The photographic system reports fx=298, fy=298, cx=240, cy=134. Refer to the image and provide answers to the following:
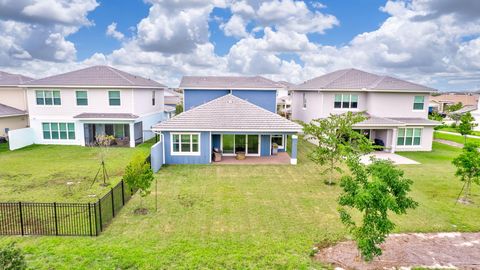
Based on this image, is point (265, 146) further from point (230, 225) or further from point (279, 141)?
point (230, 225)

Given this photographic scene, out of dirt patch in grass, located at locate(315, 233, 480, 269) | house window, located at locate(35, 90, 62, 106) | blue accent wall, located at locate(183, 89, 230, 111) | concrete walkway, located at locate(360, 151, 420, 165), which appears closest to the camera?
dirt patch in grass, located at locate(315, 233, 480, 269)

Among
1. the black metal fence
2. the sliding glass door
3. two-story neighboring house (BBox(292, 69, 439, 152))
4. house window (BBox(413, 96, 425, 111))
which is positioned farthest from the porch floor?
house window (BBox(413, 96, 425, 111))

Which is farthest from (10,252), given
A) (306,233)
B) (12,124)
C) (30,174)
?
(12,124)

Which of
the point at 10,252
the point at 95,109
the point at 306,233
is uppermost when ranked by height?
the point at 95,109

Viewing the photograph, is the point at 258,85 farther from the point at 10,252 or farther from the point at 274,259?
the point at 10,252

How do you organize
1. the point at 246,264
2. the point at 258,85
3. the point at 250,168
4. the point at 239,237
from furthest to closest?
the point at 258,85, the point at 250,168, the point at 239,237, the point at 246,264

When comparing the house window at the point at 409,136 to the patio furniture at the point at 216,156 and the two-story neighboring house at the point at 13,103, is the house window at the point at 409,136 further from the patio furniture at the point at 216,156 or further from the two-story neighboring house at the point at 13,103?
the two-story neighboring house at the point at 13,103

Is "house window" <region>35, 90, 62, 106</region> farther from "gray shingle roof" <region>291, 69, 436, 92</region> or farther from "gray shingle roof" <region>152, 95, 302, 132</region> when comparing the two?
"gray shingle roof" <region>291, 69, 436, 92</region>
